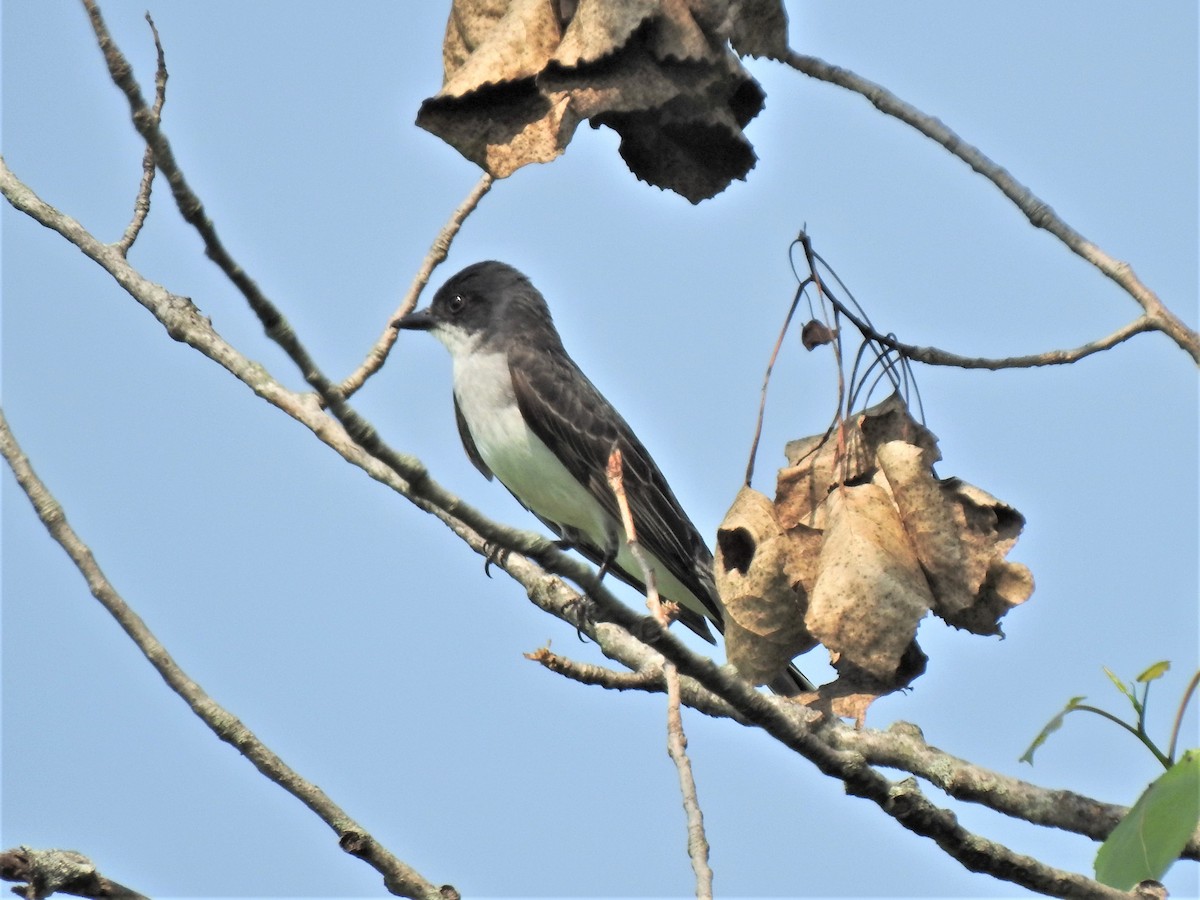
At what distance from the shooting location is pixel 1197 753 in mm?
3500

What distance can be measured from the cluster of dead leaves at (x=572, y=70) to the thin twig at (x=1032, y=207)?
0.37 m

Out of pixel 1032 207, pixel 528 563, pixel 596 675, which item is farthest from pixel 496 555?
pixel 1032 207

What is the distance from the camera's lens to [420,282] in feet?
17.4

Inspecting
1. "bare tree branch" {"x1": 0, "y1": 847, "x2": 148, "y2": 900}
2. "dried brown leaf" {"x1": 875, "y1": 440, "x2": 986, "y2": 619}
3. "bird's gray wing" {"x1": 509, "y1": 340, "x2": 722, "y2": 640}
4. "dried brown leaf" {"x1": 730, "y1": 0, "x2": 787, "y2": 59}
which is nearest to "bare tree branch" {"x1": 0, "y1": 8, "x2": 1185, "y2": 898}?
"dried brown leaf" {"x1": 875, "y1": 440, "x2": 986, "y2": 619}

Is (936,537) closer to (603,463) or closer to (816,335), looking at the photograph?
(816,335)

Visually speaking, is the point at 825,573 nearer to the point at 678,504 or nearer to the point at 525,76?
the point at 525,76

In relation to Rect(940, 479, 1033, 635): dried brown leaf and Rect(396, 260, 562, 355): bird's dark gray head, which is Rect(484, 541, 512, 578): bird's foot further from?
Rect(396, 260, 562, 355): bird's dark gray head

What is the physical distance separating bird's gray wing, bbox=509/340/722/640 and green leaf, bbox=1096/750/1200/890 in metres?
5.31

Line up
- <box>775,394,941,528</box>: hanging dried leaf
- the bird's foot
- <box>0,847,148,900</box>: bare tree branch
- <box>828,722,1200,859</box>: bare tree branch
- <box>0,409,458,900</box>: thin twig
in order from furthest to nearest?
the bird's foot → <box>828,722,1200,859</box>: bare tree branch → <box>775,394,941,528</box>: hanging dried leaf → <box>0,409,458,900</box>: thin twig → <box>0,847,148,900</box>: bare tree branch

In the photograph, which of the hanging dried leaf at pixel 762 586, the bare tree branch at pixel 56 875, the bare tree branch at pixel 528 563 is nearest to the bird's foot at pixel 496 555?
the bare tree branch at pixel 528 563

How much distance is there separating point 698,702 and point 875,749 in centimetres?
65

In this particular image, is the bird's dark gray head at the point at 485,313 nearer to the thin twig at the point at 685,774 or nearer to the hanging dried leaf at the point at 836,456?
the hanging dried leaf at the point at 836,456

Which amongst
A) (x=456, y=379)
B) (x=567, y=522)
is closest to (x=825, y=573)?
(x=567, y=522)

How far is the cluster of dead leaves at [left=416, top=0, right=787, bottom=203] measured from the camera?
4.27 metres
